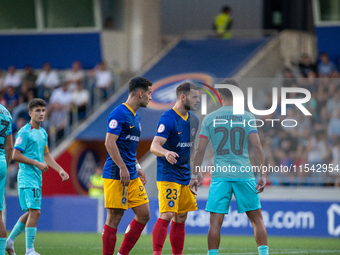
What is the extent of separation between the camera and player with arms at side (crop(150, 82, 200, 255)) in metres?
7.39

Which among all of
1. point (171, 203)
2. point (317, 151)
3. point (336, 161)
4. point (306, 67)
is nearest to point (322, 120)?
point (317, 151)

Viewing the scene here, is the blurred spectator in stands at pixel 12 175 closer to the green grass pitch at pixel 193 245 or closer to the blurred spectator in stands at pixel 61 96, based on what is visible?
the blurred spectator in stands at pixel 61 96

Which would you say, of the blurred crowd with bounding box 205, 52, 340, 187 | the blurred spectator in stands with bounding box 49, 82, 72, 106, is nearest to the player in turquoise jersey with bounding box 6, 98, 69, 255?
the blurred crowd with bounding box 205, 52, 340, 187

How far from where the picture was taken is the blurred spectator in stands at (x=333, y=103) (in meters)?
14.4

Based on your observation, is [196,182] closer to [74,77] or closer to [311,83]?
[311,83]

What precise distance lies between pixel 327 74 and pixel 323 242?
5.83m

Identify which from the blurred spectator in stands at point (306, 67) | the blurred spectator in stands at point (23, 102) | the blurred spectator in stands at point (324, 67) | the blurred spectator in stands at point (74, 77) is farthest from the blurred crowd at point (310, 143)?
the blurred spectator in stands at point (23, 102)

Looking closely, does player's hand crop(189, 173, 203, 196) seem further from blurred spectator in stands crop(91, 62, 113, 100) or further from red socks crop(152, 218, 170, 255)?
blurred spectator in stands crop(91, 62, 113, 100)

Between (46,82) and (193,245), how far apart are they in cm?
1038

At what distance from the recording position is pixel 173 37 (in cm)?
2300

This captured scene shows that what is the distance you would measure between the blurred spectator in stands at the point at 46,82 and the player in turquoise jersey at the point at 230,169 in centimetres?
1270

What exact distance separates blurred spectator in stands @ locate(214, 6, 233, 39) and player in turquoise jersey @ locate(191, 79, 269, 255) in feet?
49.4

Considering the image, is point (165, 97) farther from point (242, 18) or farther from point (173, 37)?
point (242, 18)

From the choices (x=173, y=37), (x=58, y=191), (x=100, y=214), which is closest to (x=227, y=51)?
(x=173, y=37)
